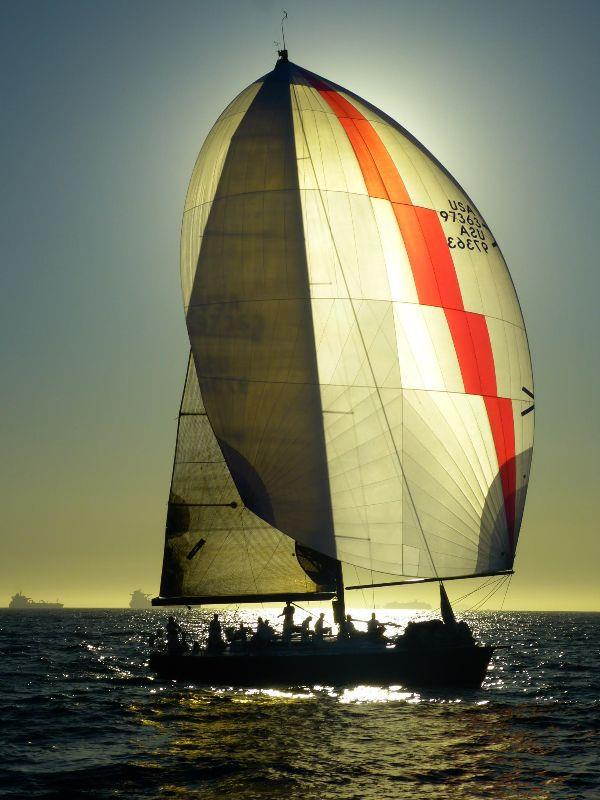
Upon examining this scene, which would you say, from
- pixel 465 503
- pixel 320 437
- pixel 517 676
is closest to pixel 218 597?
pixel 320 437

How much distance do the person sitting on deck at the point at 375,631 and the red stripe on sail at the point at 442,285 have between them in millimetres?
4317

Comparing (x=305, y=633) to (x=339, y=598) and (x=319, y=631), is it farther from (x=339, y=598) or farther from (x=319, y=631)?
(x=339, y=598)

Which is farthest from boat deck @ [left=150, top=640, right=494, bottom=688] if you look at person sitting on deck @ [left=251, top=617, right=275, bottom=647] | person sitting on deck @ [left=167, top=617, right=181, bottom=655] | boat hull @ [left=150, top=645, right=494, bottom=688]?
person sitting on deck @ [left=167, top=617, right=181, bottom=655]

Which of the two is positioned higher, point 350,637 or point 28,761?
point 350,637

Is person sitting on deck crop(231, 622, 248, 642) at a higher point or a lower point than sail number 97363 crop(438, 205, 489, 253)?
lower

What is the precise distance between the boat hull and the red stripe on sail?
12.0ft

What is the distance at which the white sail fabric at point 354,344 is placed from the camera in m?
23.4

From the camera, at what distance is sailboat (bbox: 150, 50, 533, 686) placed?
2341 centimetres

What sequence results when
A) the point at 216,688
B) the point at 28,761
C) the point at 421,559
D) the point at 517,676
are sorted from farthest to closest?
1. the point at 517,676
2. the point at 216,688
3. the point at 421,559
4. the point at 28,761

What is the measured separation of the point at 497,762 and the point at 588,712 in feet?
26.0

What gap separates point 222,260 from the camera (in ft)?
80.4

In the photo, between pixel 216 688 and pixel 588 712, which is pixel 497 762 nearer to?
pixel 588 712

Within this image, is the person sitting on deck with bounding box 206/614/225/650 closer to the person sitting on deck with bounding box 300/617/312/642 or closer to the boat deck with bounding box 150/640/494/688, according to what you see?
the boat deck with bounding box 150/640/494/688

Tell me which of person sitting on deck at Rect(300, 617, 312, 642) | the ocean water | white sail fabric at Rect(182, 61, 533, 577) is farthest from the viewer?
person sitting on deck at Rect(300, 617, 312, 642)
